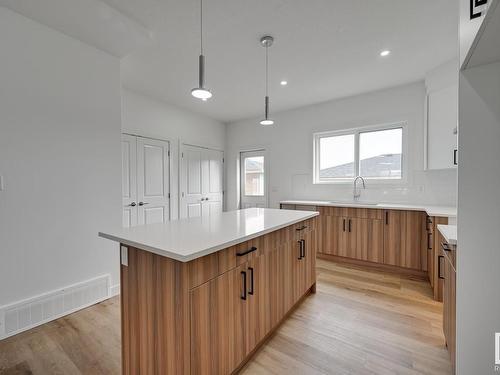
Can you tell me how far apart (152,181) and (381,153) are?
3901 mm

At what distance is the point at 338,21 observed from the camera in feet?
6.77

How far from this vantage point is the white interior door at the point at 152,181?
371cm

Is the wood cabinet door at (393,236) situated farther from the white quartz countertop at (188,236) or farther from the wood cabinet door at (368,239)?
the white quartz countertop at (188,236)

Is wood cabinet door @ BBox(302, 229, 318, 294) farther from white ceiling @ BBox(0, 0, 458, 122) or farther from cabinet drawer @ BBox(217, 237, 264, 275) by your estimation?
white ceiling @ BBox(0, 0, 458, 122)

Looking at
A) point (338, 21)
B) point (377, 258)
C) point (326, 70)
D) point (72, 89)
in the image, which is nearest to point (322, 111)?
point (326, 70)

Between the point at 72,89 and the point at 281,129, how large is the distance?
3454 millimetres

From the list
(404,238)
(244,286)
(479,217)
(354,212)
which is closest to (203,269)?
(244,286)

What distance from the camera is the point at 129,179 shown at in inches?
139

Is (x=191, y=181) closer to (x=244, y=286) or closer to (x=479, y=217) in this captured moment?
(x=244, y=286)

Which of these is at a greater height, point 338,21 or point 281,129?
point 338,21

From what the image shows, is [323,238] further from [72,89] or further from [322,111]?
[72,89]

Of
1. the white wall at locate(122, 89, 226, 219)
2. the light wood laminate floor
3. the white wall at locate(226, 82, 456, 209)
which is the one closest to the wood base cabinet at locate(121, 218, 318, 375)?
the light wood laminate floor

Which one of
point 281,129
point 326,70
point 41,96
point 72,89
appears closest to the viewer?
point 41,96

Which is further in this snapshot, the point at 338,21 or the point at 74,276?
the point at 74,276
